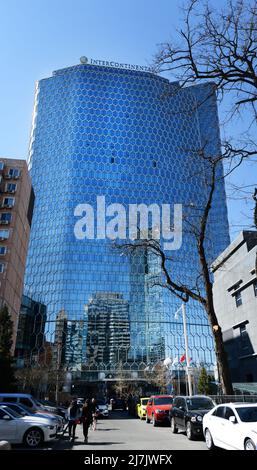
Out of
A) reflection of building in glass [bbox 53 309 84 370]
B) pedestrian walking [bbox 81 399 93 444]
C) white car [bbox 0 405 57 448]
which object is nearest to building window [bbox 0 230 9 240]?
reflection of building in glass [bbox 53 309 84 370]

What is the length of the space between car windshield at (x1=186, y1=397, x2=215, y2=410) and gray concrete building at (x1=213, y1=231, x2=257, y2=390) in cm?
2245

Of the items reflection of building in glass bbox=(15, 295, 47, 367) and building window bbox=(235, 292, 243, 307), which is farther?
reflection of building in glass bbox=(15, 295, 47, 367)

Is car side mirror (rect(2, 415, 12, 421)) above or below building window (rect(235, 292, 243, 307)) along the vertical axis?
below

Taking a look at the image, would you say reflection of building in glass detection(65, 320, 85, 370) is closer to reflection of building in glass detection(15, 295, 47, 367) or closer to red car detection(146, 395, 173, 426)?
reflection of building in glass detection(15, 295, 47, 367)

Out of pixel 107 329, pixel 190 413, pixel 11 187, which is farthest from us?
pixel 107 329

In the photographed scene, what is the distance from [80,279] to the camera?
103 metres

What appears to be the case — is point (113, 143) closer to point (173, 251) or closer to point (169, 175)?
point (169, 175)

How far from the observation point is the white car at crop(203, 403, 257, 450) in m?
8.98

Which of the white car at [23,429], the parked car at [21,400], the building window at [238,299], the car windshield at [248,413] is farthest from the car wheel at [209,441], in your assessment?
the building window at [238,299]

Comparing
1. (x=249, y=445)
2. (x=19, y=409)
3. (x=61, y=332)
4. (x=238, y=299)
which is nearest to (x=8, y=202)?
(x=238, y=299)

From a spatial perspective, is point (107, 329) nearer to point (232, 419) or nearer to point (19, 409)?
Answer: point (19, 409)

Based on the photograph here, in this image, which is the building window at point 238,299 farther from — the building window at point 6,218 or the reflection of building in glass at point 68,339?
the reflection of building in glass at point 68,339

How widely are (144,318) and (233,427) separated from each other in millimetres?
98970

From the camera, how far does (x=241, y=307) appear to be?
42.9 m
